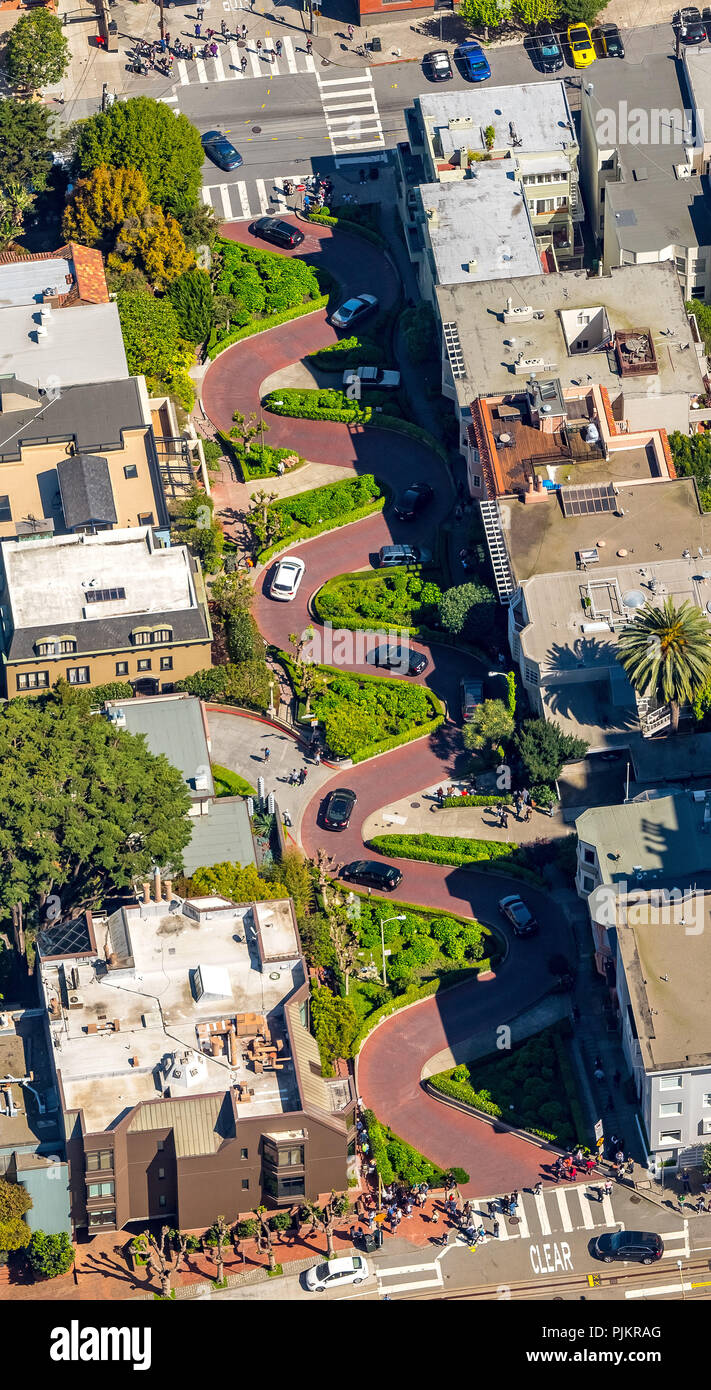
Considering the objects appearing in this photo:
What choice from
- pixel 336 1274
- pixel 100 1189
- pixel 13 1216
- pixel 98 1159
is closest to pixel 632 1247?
pixel 336 1274

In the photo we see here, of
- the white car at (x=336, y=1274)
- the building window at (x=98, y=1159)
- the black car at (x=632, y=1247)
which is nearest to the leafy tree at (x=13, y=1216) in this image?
the building window at (x=98, y=1159)

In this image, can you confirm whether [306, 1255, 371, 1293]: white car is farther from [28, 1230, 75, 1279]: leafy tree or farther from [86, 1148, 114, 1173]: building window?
[28, 1230, 75, 1279]: leafy tree

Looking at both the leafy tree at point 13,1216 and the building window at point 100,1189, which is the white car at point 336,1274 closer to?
the building window at point 100,1189

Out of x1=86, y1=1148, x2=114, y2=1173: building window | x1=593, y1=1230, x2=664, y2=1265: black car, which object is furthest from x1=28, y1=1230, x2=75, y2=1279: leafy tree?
x1=593, y1=1230, x2=664, y2=1265: black car

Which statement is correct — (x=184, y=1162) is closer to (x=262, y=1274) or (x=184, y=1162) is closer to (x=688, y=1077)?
(x=262, y=1274)
